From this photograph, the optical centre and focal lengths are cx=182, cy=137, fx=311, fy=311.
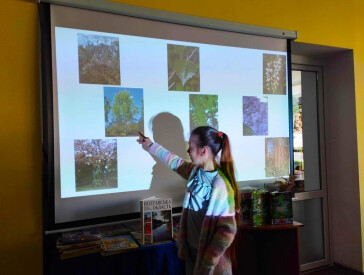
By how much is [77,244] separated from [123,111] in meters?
0.81

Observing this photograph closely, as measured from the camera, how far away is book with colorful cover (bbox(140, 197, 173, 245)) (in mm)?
1750

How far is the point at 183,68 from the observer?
2.12 meters

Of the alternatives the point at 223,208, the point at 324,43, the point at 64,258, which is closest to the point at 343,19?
the point at 324,43

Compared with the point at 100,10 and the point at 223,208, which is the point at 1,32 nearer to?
the point at 100,10

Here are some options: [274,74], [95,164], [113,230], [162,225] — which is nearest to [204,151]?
[162,225]

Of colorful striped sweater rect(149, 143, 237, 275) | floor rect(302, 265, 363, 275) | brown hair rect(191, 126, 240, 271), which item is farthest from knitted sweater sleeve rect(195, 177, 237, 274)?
floor rect(302, 265, 363, 275)

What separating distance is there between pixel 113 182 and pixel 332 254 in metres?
2.54

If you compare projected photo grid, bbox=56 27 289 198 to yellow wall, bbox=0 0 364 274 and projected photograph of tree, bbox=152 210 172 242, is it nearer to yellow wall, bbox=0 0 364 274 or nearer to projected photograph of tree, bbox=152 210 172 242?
yellow wall, bbox=0 0 364 274

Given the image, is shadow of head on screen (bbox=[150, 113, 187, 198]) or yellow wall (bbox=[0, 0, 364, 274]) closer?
yellow wall (bbox=[0, 0, 364, 274])

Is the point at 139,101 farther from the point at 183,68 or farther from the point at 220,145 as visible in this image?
the point at 220,145

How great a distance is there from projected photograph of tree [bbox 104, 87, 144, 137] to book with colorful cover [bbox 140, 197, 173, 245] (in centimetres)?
46

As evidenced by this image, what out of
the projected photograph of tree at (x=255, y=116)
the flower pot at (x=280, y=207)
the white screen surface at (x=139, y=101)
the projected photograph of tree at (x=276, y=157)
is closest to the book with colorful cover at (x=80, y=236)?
the white screen surface at (x=139, y=101)

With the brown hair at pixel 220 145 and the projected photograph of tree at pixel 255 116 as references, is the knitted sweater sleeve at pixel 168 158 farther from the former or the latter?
the projected photograph of tree at pixel 255 116

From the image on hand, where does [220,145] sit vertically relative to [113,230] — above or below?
above
